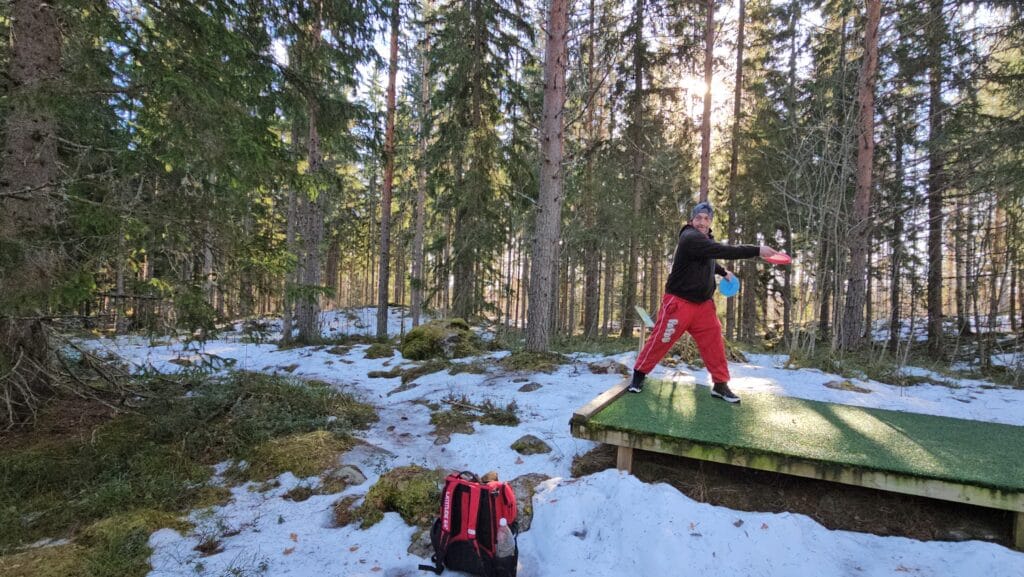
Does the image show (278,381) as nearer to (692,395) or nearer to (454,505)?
(454,505)

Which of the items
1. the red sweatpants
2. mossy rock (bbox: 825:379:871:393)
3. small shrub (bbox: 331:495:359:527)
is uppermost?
the red sweatpants

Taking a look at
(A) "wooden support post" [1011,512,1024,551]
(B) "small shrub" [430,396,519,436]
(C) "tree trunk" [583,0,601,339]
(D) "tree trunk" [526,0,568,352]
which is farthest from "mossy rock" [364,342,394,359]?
(A) "wooden support post" [1011,512,1024,551]

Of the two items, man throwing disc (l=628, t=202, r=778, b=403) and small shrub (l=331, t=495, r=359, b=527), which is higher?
man throwing disc (l=628, t=202, r=778, b=403)

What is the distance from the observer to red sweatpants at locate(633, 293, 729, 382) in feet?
14.2

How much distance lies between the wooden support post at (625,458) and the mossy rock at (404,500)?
1.46 meters

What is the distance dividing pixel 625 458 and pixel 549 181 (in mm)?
5663

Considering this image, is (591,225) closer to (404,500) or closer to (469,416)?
(469,416)

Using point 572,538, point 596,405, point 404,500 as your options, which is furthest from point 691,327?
point 404,500

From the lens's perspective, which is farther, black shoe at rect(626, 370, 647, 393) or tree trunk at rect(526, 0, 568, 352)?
tree trunk at rect(526, 0, 568, 352)

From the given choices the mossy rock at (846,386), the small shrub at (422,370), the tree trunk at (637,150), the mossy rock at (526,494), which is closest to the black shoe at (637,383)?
the mossy rock at (526,494)

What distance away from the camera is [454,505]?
263 centimetres

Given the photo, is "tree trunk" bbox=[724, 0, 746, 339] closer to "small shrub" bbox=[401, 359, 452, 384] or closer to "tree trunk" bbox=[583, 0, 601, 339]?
"tree trunk" bbox=[583, 0, 601, 339]

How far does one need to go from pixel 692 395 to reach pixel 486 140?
9.08 meters

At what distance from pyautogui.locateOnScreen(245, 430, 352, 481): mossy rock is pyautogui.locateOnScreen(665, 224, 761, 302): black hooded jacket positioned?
3753 mm
